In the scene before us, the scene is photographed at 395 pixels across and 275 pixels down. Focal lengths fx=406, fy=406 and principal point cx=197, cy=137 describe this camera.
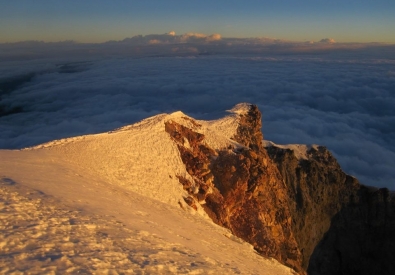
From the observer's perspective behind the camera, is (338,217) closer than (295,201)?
No

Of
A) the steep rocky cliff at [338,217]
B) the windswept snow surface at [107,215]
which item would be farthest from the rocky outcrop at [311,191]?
the windswept snow surface at [107,215]

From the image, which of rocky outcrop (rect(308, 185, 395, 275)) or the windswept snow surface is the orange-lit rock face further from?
rocky outcrop (rect(308, 185, 395, 275))

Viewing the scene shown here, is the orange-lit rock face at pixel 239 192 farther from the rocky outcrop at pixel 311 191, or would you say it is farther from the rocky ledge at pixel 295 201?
the rocky outcrop at pixel 311 191

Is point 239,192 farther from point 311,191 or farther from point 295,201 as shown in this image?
point 311,191

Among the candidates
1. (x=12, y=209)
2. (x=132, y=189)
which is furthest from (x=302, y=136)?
(x=12, y=209)

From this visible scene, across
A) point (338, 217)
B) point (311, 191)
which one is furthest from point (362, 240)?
point (311, 191)
